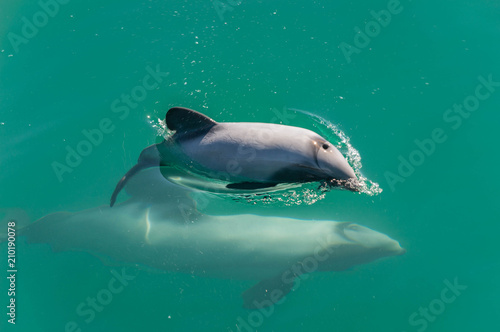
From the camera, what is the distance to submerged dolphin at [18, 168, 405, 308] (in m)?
7.54

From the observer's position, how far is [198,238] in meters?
7.75

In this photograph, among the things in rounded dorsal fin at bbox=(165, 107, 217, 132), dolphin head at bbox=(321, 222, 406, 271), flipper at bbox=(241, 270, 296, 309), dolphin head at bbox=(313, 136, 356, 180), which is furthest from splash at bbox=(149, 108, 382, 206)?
flipper at bbox=(241, 270, 296, 309)

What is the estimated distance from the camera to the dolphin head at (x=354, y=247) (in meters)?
7.47

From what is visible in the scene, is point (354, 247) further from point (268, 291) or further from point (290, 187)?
point (268, 291)

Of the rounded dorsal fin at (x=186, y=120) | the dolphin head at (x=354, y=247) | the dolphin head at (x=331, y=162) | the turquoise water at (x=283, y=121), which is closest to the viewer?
the dolphin head at (x=331, y=162)

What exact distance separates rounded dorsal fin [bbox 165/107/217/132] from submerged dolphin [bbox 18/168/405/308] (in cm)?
107

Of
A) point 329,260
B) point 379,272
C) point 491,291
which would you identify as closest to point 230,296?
point 329,260

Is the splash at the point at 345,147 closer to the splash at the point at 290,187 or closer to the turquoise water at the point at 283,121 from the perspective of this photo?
the splash at the point at 290,187

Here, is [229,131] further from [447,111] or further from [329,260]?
[447,111]

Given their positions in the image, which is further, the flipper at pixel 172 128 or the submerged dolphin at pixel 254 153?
the flipper at pixel 172 128

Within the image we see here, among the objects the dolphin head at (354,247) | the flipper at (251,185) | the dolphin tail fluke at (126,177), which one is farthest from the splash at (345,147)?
the dolphin tail fluke at (126,177)

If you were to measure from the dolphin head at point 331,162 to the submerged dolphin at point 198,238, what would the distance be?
106 centimetres

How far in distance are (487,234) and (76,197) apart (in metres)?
6.60

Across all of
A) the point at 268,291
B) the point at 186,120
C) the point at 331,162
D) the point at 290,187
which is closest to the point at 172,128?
the point at 186,120
